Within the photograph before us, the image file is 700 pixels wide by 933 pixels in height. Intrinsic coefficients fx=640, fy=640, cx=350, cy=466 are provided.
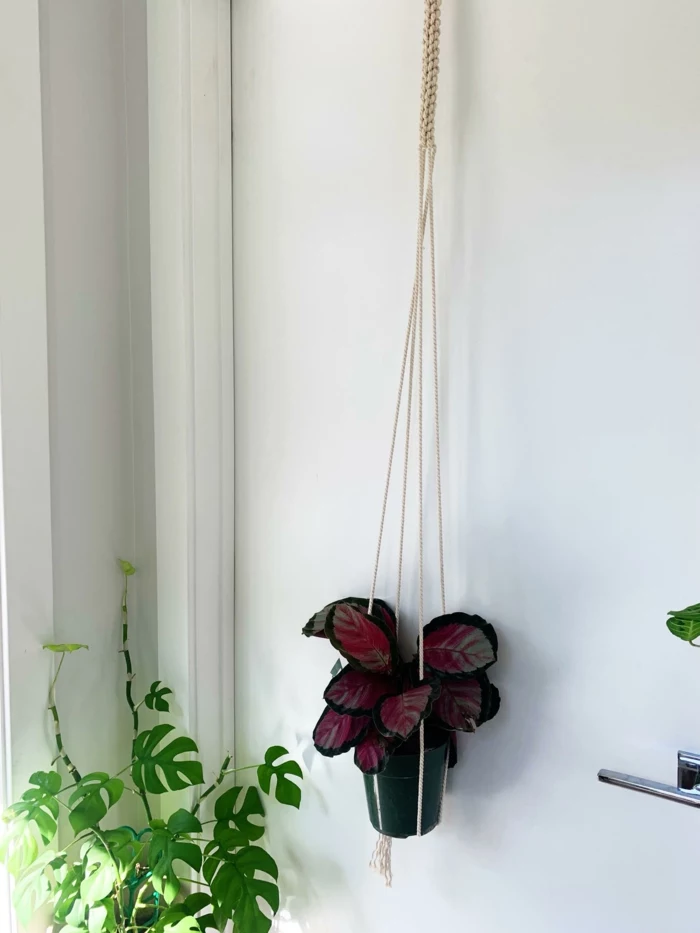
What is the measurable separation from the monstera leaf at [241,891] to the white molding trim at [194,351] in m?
0.22

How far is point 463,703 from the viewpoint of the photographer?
2.56 ft

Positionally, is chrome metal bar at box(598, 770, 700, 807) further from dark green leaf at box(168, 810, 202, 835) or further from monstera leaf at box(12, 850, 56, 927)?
monstera leaf at box(12, 850, 56, 927)

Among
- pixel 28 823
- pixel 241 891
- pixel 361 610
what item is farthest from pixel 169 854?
pixel 361 610

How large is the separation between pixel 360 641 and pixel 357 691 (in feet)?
0.22

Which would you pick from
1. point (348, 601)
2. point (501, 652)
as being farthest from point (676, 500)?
point (348, 601)

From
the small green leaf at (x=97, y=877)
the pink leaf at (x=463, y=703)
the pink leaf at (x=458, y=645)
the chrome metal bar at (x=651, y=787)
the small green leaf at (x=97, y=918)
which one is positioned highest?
the pink leaf at (x=458, y=645)

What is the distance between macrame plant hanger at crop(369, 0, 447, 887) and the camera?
787 millimetres

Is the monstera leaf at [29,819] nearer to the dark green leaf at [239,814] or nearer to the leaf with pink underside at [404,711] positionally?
the dark green leaf at [239,814]

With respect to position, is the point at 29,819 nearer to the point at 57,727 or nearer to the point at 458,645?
the point at 57,727

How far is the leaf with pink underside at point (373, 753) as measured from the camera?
0.76m

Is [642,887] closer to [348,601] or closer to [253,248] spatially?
[348,601]

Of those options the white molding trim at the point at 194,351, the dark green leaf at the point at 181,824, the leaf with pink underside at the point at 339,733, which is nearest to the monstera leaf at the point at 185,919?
the dark green leaf at the point at 181,824

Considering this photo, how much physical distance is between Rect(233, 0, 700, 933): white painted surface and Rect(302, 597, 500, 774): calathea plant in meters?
0.07

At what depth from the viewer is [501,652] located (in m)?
0.85
